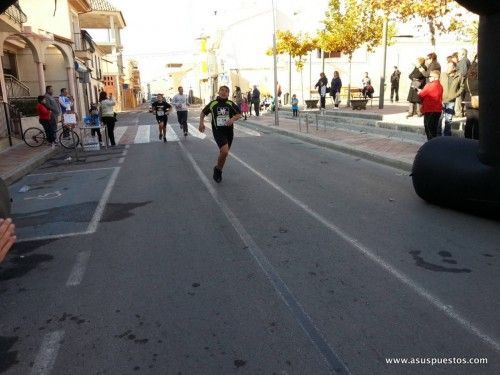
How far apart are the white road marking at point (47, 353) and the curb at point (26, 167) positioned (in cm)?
755

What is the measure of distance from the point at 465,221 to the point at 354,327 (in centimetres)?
321

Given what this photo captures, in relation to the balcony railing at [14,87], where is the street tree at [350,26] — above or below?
above

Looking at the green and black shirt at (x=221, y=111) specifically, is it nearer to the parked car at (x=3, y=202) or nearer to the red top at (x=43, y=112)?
the parked car at (x=3, y=202)

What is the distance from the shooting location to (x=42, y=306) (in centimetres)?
379

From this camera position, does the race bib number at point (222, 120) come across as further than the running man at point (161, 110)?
No

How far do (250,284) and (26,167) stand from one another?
9299 mm

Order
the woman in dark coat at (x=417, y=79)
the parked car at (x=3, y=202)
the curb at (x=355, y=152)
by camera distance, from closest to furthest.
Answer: the parked car at (x=3, y=202) < the curb at (x=355, y=152) < the woman in dark coat at (x=417, y=79)

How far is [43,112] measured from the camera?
15.3 metres

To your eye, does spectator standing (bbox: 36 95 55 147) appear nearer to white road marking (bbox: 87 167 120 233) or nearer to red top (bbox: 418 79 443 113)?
white road marking (bbox: 87 167 120 233)

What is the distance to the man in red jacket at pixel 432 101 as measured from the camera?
9663 mm

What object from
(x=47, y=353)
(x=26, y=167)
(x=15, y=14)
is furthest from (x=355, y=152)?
(x=15, y=14)

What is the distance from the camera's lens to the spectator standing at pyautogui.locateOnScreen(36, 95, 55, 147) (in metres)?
15.3

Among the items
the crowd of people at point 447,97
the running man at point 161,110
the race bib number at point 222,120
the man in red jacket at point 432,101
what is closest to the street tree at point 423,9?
the crowd of people at point 447,97

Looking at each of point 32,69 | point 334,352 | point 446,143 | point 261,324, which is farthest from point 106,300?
point 32,69
